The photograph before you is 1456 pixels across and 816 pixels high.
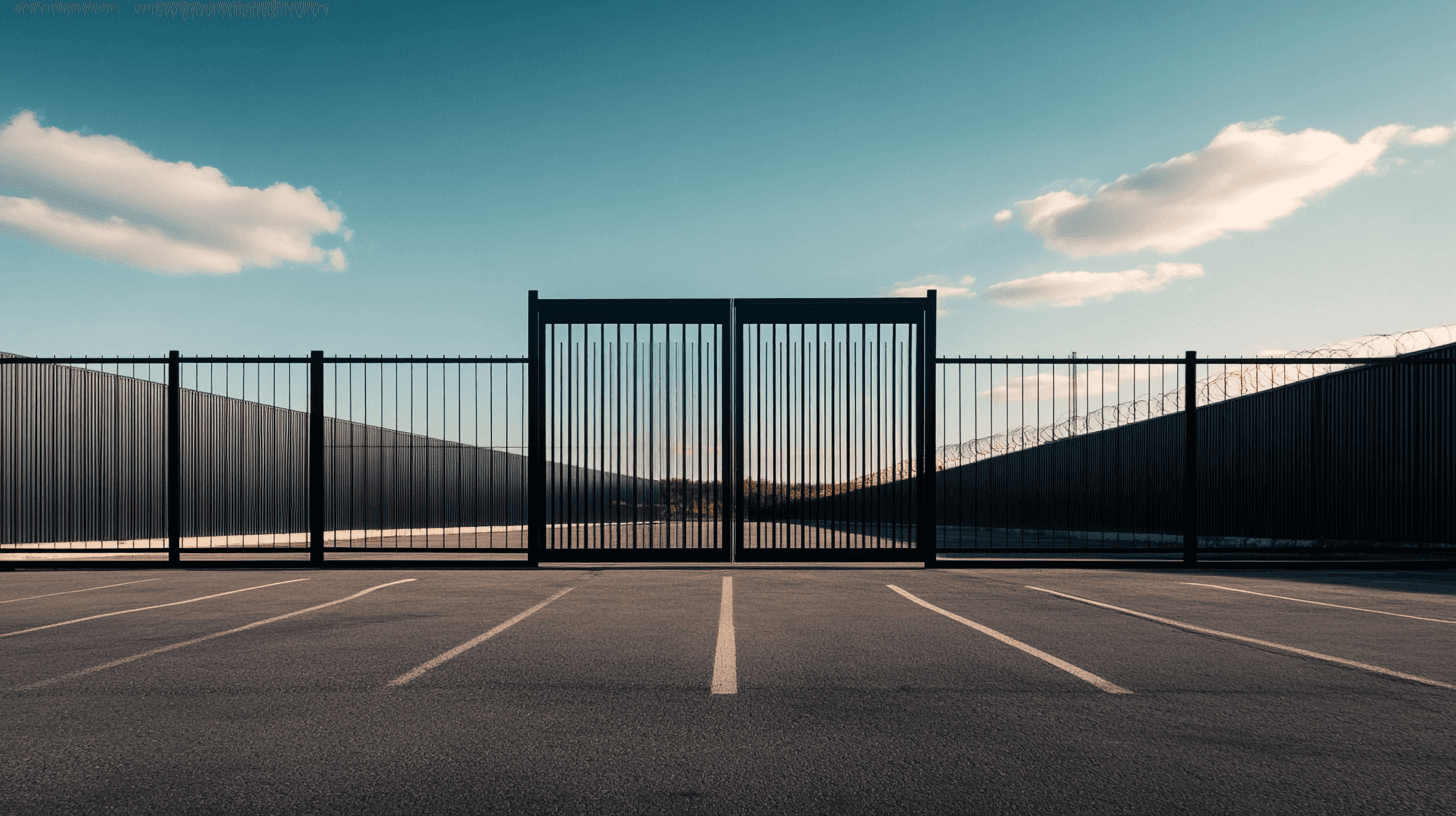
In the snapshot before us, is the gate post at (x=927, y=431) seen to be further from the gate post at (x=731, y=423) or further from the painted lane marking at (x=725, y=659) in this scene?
the painted lane marking at (x=725, y=659)

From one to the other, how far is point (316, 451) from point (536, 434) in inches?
144

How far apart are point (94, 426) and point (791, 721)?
19.5 metres

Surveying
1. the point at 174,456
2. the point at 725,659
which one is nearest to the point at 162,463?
the point at 174,456

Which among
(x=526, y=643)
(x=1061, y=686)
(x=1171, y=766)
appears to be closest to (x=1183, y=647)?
(x=1061, y=686)

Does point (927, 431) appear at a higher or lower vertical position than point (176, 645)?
higher

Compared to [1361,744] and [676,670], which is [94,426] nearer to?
[676,670]

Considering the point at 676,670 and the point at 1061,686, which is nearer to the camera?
the point at 1061,686

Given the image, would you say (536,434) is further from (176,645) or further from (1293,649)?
(1293,649)

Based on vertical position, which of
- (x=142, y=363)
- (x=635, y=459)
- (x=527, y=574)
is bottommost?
(x=527, y=574)

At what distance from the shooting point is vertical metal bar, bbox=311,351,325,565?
13188 millimetres

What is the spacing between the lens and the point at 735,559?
13359 millimetres

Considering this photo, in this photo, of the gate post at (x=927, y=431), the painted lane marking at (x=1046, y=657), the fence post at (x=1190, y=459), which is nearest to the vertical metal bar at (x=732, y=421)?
the gate post at (x=927, y=431)

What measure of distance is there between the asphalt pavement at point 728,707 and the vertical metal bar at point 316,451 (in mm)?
3988

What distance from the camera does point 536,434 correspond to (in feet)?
43.9
